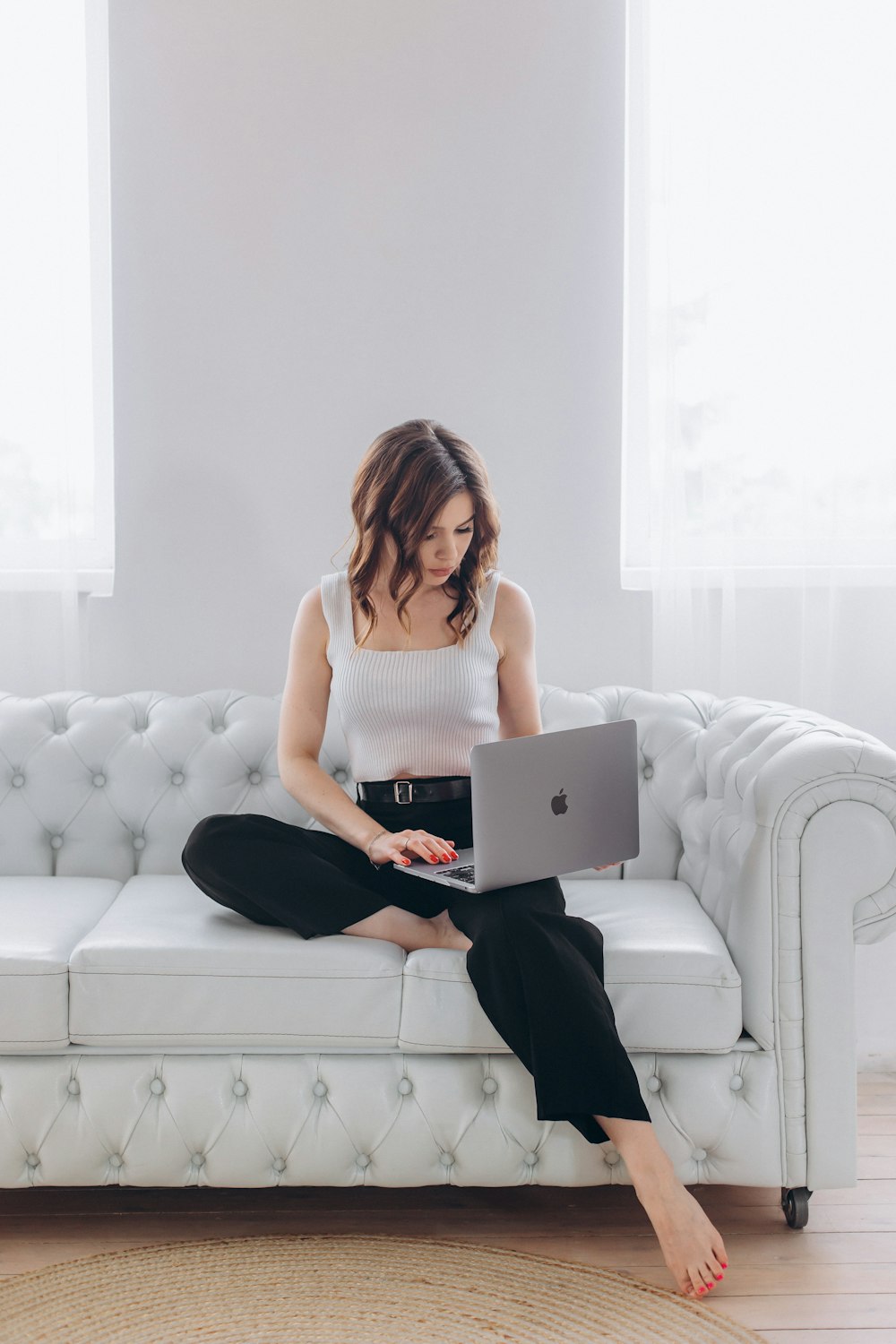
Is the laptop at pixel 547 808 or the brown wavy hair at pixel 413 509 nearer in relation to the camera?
the laptop at pixel 547 808

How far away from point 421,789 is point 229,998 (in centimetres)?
46

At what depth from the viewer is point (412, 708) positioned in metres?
1.90

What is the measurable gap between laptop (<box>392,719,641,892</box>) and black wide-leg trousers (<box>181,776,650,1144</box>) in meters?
0.06

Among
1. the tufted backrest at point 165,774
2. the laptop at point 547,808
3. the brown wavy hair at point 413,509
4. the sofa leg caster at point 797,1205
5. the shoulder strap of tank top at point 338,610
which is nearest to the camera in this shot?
the laptop at point 547,808

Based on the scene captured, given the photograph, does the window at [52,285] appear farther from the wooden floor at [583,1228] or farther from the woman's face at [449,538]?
the wooden floor at [583,1228]

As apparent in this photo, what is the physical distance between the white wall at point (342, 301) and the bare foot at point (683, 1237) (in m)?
1.11

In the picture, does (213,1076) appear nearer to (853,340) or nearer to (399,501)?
(399,501)

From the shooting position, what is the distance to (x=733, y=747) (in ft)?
6.22

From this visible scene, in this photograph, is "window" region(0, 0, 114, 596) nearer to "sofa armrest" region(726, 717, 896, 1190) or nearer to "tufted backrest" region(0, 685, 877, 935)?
"tufted backrest" region(0, 685, 877, 935)

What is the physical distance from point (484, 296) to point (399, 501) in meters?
0.82

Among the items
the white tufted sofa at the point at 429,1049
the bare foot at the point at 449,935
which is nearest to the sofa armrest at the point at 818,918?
the white tufted sofa at the point at 429,1049

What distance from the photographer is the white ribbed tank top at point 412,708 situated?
6.24 ft

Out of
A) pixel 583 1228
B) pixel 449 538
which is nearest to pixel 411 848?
pixel 449 538

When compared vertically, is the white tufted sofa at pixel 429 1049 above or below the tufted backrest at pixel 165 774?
below
